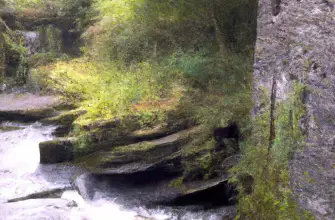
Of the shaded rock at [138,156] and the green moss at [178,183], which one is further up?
the shaded rock at [138,156]

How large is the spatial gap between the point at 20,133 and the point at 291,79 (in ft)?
20.9

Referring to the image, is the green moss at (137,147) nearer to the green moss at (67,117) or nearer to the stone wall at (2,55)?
the green moss at (67,117)

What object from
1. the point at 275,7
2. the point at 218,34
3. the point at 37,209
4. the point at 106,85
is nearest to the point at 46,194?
the point at 37,209

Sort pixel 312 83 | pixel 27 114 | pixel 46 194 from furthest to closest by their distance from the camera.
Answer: pixel 27 114, pixel 46 194, pixel 312 83

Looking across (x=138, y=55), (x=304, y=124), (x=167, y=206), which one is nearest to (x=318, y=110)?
(x=304, y=124)

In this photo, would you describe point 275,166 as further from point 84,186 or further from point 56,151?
point 56,151

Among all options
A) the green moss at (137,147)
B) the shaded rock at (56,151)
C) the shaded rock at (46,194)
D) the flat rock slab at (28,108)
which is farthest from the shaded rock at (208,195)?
the flat rock slab at (28,108)

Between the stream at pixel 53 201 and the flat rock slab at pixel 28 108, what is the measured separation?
1.46 m

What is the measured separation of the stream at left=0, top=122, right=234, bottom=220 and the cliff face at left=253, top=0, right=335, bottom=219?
200 centimetres

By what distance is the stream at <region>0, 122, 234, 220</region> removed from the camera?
5.77 meters

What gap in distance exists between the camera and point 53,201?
611 cm

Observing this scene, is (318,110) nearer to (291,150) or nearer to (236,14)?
(291,150)

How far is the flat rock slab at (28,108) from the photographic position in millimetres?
9578

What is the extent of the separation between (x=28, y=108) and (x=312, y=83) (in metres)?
7.42
